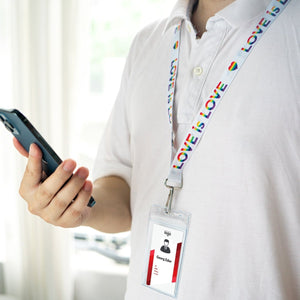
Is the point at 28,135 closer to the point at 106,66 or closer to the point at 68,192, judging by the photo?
the point at 68,192

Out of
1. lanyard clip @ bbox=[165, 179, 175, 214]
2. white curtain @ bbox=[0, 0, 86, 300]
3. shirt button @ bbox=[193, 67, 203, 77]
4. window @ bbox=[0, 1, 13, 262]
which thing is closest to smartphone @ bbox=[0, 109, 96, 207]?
lanyard clip @ bbox=[165, 179, 175, 214]

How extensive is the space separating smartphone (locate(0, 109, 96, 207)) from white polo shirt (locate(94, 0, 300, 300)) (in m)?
0.26

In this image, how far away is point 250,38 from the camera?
73 centimetres

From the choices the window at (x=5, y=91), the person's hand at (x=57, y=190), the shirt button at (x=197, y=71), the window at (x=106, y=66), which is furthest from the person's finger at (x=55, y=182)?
the window at (x=5, y=91)

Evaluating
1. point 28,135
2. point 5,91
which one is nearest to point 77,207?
point 28,135

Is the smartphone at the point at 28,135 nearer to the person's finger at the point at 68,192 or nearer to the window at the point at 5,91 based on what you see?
the person's finger at the point at 68,192

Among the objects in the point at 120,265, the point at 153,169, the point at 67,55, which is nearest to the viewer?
the point at 153,169

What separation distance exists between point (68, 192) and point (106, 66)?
4.90ft

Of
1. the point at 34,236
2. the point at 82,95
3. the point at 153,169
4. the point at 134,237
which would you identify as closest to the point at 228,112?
the point at 153,169

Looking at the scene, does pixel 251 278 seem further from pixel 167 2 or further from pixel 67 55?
pixel 167 2

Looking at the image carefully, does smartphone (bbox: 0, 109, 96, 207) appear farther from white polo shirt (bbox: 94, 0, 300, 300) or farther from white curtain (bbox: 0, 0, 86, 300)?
white curtain (bbox: 0, 0, 86, 300)

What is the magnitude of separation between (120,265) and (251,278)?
1.52m

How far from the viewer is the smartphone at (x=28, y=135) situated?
64 cm

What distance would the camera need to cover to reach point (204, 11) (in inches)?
35.0
